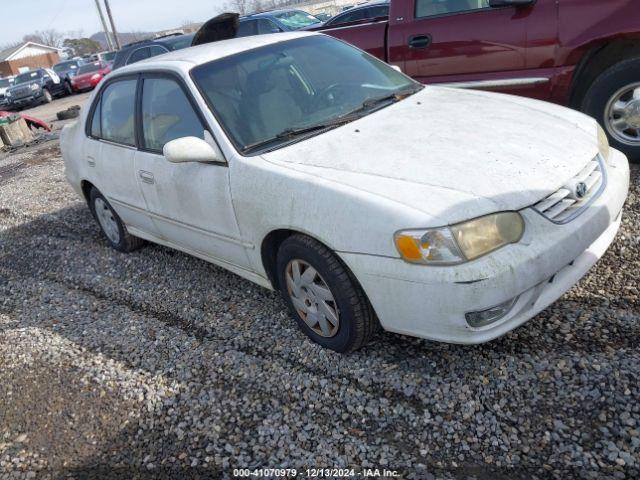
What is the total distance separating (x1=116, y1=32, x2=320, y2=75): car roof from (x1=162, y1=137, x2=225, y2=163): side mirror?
639 millimetres

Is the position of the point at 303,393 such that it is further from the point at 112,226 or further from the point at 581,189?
the point at 112,226

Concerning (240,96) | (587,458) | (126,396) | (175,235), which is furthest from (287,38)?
(587,458)

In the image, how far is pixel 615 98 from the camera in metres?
4.40

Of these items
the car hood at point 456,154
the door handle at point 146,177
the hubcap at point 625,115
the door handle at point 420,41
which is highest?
the door handle at point 420,41

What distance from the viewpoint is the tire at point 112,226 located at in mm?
4883

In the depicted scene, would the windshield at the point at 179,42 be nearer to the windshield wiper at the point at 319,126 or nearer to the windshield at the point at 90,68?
the windshield wiper at the point at 319,126

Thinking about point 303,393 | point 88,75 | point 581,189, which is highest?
point 581,189

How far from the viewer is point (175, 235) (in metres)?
3.92

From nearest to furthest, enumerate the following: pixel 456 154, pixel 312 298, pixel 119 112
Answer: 1. pixel 456 154
2. pixel 312 298
3. pixel 119 112

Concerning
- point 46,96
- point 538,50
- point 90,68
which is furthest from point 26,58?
point 538,50

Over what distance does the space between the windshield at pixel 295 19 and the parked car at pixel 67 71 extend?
17.1 m

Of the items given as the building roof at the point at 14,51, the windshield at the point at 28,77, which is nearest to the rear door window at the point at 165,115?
the windshield at the point at 28,77

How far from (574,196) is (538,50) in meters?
2.52

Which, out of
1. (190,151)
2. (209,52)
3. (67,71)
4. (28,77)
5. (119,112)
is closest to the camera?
(190,151)
